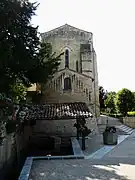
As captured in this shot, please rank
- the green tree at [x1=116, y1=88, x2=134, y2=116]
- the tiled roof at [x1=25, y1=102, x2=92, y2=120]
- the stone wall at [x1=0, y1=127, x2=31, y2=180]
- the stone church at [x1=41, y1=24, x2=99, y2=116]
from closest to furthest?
the stone wall at [x1=0, y1=127, x2=31, y2=180]
the tiled roof at [x1=25, y1=102, x2=92, y2=120]
the stone church at [x1=41, y1=24, x2=99, y2=116]
the green tree at [x1=116, y1=88, x2=134, y2=116]

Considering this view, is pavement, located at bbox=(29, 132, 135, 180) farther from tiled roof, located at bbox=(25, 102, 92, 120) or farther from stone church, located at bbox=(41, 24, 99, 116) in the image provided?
stone church, located at bbox=(41, 24, 99, 116)

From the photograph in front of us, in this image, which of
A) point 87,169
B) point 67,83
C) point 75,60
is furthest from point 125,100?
point 87,169

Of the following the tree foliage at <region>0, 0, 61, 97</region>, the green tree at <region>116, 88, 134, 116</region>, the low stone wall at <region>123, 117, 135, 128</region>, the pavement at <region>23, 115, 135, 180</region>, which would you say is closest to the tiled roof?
the tree foliage at <region>0, 0, 61, 97</region>

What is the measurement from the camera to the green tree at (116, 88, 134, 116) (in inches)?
1453

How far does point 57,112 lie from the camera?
17.8 meters

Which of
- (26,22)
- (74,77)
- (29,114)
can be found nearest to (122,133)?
(74,77)

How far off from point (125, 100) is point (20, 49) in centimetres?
2665

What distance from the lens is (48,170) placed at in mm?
9992

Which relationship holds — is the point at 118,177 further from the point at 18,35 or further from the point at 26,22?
the point at 26,22

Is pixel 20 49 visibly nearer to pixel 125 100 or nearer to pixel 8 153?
pixel 8 153

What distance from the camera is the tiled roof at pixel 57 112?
16.5 meters

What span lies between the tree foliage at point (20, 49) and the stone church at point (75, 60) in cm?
1054

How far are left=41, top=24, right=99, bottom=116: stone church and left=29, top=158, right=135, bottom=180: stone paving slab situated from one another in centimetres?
1518

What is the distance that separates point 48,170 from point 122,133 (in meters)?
17.1
